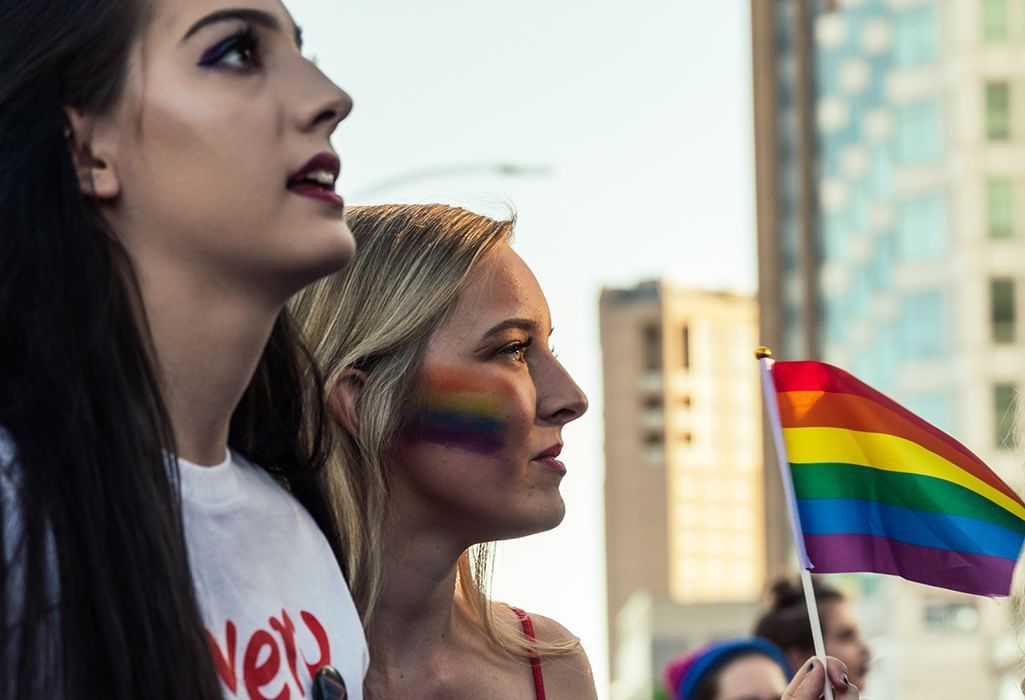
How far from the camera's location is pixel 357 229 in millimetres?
4328

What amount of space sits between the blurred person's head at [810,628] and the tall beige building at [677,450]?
137948mm

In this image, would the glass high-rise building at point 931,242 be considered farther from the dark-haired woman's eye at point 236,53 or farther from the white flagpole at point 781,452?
the dark-haired woman's eye at point 236,53

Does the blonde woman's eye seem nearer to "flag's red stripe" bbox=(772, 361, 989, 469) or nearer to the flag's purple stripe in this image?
"flag's red stripe" bbox=(772, 361, 989, 469)

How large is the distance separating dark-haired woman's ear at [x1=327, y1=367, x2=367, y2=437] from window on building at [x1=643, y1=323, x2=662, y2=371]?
147 m

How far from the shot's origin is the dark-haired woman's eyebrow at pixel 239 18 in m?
2.66

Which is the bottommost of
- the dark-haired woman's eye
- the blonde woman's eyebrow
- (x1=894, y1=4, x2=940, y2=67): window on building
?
the blonde woman's eyebrow

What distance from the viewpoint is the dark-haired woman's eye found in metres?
2.65

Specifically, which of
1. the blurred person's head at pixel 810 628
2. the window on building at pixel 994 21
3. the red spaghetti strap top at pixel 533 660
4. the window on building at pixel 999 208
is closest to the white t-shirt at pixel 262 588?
the red spaghetti strap top at pixel 533 660

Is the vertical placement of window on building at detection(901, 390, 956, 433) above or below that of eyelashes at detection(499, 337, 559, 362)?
below

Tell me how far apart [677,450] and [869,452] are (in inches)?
6068

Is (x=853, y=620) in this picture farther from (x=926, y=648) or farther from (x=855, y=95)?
(x=855, y=95)

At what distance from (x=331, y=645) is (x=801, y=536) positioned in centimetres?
153

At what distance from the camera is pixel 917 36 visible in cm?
5944

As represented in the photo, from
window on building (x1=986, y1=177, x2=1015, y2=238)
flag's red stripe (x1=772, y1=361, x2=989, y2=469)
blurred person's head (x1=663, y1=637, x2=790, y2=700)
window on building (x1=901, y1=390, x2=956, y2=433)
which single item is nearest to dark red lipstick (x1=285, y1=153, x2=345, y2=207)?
flag's red stripe (x1=772, y1=361, x2=989, y2=469)
